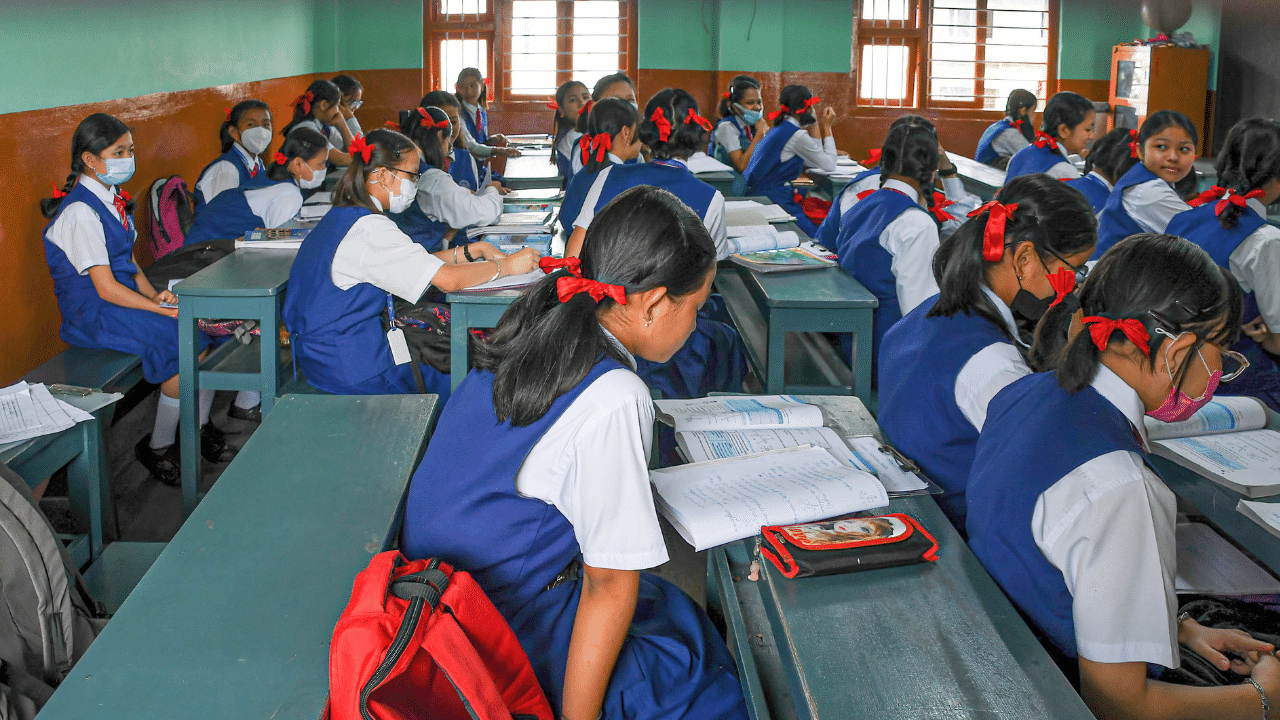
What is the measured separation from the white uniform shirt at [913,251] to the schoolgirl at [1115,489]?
1509 mm

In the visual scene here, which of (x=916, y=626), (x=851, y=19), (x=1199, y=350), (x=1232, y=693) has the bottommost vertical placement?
(x=1232, y=693)

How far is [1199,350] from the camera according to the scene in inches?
52.9

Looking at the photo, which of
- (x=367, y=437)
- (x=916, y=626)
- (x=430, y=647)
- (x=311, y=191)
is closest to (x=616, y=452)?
(x=430, y=647)

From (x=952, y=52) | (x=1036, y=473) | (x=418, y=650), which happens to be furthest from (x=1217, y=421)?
(x=952, y=52)

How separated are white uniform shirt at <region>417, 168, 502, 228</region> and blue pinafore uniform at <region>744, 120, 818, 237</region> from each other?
201 centimetres

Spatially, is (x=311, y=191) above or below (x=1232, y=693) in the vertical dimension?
above

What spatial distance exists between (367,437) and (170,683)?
0.72 m

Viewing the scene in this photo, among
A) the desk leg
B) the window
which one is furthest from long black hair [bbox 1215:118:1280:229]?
the window

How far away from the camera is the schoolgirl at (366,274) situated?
105 inches

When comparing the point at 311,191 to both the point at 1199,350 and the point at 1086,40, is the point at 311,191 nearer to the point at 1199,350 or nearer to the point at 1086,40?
the point at 1199,350

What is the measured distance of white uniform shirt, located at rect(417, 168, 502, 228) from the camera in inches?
150

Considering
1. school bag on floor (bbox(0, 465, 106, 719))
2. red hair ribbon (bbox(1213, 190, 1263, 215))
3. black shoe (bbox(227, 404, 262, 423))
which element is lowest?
black shoe (bbox(227, 404, 262, 423))

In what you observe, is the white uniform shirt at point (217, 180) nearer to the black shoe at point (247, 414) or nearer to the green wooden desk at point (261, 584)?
the black shoe at point (247, 414)

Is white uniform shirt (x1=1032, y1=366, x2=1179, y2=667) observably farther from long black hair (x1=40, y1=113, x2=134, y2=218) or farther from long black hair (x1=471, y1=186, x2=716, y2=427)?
long black hair (x1=40, y1=113, x2=134, y2=218)
